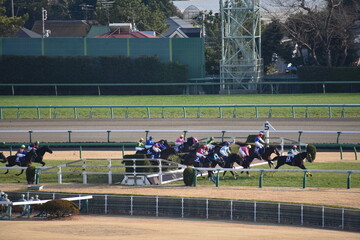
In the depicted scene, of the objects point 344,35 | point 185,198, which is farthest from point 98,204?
point 344,35

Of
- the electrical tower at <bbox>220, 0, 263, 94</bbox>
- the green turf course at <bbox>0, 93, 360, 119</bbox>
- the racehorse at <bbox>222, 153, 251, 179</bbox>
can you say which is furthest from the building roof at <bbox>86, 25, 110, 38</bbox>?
the racehorse at <bbox>222, 153, 251, 179</bbox>

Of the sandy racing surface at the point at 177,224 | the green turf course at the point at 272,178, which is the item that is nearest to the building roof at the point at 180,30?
the green turf course at the point at 272,178

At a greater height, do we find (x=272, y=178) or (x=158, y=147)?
(x=158, y=147)

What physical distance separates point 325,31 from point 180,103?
13.5 meters

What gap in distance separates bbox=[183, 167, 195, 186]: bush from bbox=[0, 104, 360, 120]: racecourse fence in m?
13.4

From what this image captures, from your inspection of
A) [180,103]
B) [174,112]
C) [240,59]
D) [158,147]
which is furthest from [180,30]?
[158,147]

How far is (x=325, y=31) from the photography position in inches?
1827

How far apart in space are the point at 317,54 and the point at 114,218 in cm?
3416

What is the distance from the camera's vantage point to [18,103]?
39.7 m

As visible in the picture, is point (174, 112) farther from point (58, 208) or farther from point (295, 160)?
point (58, 208)

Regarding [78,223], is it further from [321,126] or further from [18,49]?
[18,49]

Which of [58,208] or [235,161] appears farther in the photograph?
[235,161]

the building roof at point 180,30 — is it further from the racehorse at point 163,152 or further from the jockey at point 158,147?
the racehorse at point 163,152

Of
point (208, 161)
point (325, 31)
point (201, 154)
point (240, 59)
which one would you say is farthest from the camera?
point (325, 31)
